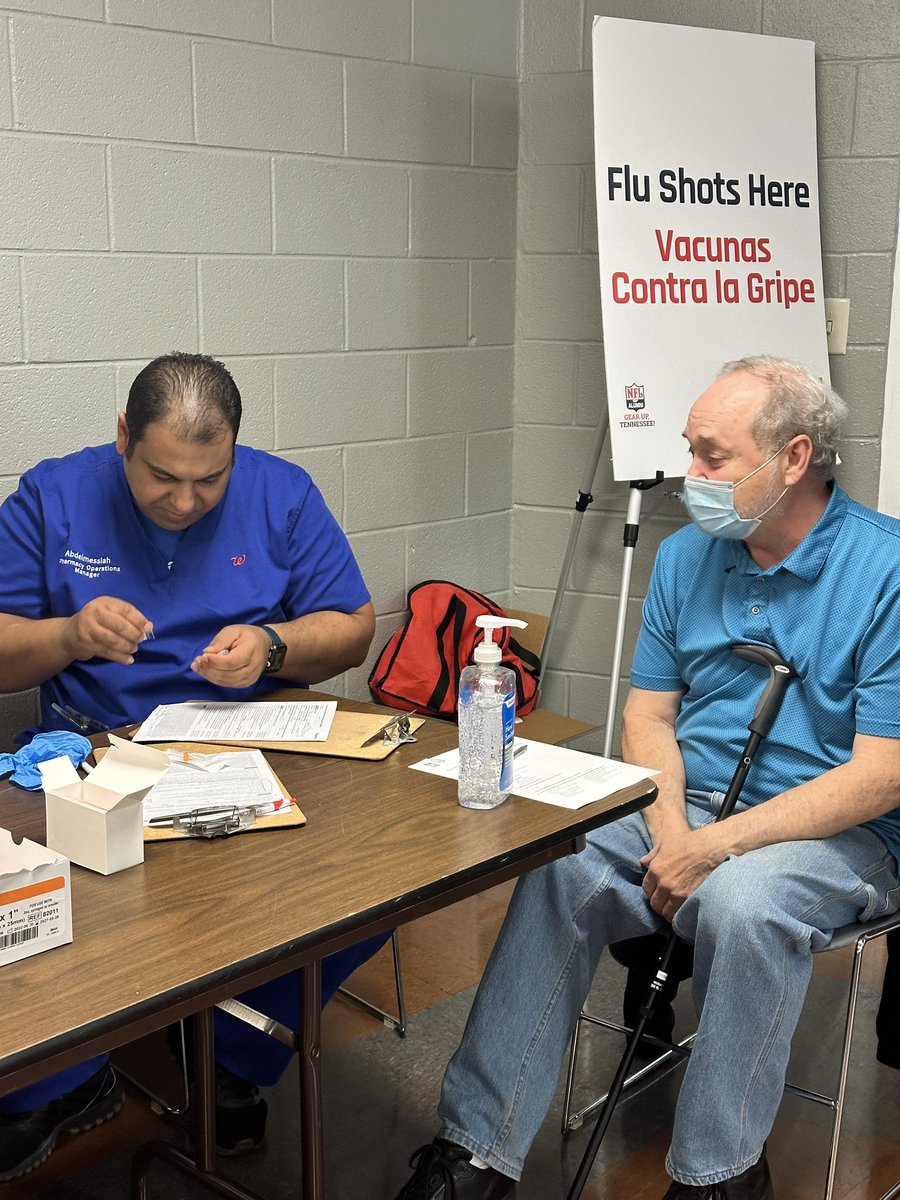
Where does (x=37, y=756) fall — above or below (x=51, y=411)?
below

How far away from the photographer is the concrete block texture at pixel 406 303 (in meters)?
3.16

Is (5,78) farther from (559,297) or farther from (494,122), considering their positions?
(559,297)

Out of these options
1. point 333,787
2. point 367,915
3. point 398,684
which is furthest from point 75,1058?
point 398,684

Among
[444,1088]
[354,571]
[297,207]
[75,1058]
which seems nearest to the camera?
[75,1058]

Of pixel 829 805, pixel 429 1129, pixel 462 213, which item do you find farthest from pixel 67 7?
pixel 429 1129

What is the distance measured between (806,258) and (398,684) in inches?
55.1

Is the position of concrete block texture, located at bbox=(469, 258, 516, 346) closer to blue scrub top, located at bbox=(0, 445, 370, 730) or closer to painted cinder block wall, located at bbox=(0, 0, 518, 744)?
painted cinder block wall, located at bbox=(0, 0, 518, 744)

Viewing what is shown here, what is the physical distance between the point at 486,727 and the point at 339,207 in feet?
6.01

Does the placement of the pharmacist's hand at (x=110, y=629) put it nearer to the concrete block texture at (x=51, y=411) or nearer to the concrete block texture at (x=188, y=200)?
the concrete block texture at (x=51, y=411)

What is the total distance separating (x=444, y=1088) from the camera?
188 cm

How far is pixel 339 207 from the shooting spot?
307cm

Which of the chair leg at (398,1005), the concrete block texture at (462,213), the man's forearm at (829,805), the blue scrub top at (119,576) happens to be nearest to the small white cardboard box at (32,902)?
the blue scrub top at (119,576)

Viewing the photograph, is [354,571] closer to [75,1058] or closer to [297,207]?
[297,207]

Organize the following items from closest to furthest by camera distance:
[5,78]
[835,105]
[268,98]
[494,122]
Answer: [5,78]
[268,98]
[835,105]
[494,122]
